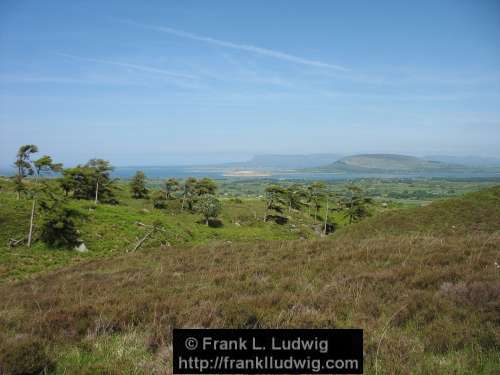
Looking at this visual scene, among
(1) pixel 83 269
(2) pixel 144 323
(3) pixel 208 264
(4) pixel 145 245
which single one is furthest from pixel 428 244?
(4) pixel 145 245

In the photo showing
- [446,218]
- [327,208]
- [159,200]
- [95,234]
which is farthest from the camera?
[327,208]

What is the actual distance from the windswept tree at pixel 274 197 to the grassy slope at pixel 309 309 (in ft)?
209

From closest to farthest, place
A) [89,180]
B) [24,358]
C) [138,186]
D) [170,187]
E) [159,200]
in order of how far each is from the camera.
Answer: [24,358] < [89,180] < [159,200] < [138,186] < [170,187]

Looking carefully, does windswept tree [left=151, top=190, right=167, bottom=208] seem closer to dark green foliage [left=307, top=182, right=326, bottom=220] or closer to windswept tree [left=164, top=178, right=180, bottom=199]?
windswept tree [left=164, top=178, right=180, bottom=199]

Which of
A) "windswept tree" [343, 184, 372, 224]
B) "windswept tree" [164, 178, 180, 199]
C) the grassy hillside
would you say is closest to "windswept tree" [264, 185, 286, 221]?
"windswept tree" [343, 184, 372, 224]

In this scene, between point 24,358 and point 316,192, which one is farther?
point 316,192

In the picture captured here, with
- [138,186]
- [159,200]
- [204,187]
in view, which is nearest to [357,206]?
[204,187]

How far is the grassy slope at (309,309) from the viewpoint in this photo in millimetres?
3852

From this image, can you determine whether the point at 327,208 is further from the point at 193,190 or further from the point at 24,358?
the point at 24,358

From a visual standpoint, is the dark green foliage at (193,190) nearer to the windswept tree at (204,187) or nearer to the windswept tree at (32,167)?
the windswept tree at (204,187)

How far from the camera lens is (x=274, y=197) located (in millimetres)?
75125

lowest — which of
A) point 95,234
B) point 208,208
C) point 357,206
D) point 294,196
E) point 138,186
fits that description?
point 357,206

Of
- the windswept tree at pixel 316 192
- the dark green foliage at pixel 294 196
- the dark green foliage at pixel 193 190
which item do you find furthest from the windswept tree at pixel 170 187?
the windswept tree at pixel 316 192

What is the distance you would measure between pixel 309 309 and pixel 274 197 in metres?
70.1
